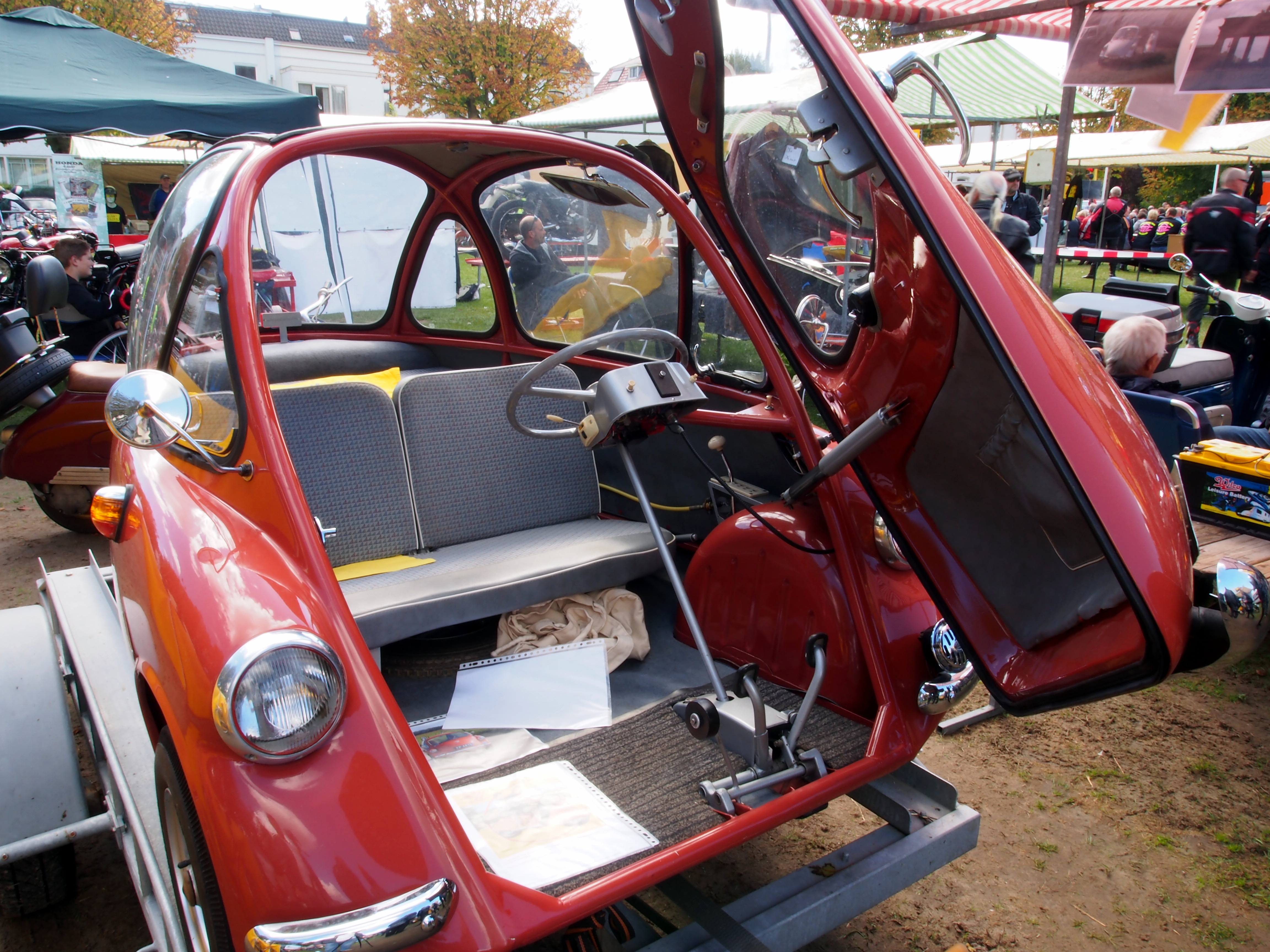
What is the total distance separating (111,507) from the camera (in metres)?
2.29

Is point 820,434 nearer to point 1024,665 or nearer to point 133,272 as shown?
point 1024,665

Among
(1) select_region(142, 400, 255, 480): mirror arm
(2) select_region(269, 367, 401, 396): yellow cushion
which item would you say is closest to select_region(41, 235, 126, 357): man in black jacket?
(2) select_region(269, 367, 401, 396): yellow cushion

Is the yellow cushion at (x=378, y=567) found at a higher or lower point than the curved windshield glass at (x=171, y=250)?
lower

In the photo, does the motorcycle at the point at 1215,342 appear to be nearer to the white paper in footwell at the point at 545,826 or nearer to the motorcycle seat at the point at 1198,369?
the motorcycle seat at the point at 1198,369

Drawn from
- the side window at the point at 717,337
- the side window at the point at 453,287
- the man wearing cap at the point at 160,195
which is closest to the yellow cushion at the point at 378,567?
the side window at the point at 717,337

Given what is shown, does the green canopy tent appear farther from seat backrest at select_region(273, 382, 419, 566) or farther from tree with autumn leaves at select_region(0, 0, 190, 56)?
tree with autumn leaves at select_region(0, 0, 190, 56)

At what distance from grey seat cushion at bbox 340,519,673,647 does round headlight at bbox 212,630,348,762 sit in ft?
2.70

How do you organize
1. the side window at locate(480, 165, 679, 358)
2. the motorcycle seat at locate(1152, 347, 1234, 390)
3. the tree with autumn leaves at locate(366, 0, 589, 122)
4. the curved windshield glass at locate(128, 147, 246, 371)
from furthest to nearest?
the tree with autumn leaves at locate(366, 0, 589, 122) < the motorcycle seat at locate(1152, 347, 1234, 390) < the side window at locate(480, 165, 679, 358) < the curved windshield glass at locate(128, 147, 246, 371)

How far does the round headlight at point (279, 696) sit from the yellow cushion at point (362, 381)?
1.04m

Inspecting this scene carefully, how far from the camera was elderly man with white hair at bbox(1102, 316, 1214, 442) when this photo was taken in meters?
4.21

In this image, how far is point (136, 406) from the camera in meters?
1.78

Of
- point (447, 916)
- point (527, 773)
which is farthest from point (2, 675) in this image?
point (447, 916)

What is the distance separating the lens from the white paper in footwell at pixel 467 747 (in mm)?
2211

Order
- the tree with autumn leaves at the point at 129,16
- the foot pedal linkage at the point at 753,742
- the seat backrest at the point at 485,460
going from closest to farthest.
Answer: the foot pedal linkage at the point at 753,742, the seat backrest at the point at 485,460, the tree with autumn leaves at the point at 129,16
